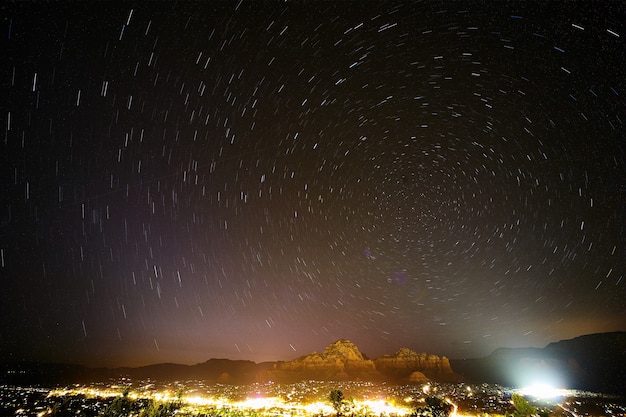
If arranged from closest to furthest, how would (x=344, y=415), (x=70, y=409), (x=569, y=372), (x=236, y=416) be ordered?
1. (x=236, y=416)
2. (x=344, y=415)
3. (x=70, y=409)
4. (x=569, y=372)

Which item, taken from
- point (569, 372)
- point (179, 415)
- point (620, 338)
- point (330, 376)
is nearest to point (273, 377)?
point (330, 376)

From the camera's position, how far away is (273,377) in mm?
197000

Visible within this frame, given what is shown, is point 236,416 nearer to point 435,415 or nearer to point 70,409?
point 435,415

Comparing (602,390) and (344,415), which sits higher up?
(344,415)

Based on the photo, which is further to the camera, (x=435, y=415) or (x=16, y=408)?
(x=16, y=408)

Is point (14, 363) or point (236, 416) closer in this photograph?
point (236, 416)

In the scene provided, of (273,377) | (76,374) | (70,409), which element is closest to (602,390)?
(273,377)

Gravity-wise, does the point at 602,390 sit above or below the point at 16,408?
below

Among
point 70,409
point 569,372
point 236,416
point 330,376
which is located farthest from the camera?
point 330,376

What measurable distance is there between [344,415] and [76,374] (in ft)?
648

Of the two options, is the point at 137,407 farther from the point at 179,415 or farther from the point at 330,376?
the point at 330,376

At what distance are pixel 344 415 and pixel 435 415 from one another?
15635 millimetres

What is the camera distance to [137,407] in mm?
69188

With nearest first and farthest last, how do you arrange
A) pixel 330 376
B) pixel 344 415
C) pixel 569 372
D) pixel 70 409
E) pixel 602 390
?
pixel 344 415, pixel 70 409, pixel 602 390, pixel 569 372, pixel 330 376
